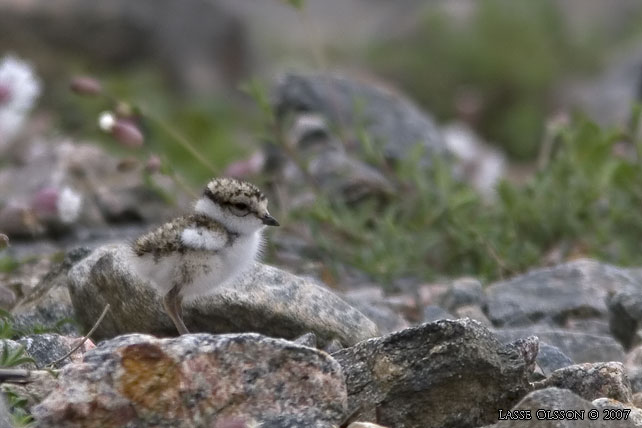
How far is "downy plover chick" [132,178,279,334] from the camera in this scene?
14.8ft

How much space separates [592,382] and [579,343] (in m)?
1.02

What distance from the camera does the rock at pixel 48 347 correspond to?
169 inches

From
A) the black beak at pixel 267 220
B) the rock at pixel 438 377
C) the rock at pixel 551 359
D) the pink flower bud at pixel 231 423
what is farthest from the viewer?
the black beak at pixel 267 220

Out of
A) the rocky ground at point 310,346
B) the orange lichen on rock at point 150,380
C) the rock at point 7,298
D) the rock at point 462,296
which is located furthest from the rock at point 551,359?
the rock at point 7,298

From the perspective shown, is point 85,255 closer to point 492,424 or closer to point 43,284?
point 43,284

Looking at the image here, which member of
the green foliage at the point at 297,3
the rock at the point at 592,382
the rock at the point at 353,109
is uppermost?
the rock at the point at 353,109

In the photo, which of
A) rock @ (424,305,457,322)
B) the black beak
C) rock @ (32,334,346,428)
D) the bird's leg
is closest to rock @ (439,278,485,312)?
rock @ (424,305,457,322)

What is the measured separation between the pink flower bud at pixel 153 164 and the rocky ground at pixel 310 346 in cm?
18

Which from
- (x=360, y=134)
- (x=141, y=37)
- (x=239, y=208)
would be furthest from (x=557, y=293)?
(x=141, y=37)

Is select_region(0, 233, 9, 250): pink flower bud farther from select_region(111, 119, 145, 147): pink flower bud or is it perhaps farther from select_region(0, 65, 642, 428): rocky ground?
select_region(111, 119, 145, 147): pink flower bud

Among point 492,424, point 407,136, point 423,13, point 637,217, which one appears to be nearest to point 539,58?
point 423,13

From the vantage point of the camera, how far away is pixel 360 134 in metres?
7.13

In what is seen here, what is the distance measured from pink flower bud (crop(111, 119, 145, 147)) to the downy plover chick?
1.70 m

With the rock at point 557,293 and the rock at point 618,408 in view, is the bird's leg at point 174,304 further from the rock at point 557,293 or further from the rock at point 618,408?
the rock at point 557,293
